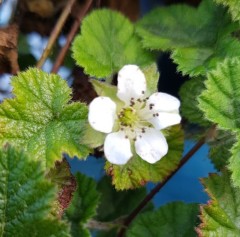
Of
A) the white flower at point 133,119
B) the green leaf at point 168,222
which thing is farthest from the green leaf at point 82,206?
the white flower at point 133,119

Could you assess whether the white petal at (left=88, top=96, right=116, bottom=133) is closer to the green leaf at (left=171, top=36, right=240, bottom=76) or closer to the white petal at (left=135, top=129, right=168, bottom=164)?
the white petal at (left=135, top=129, right=168, bottom=164)

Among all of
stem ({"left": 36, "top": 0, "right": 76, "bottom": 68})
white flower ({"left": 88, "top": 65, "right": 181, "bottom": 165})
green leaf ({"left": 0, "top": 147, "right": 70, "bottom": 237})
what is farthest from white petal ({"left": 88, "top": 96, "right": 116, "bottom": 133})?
stem ({"left": 36, "top": 0, "right": 76, "bottom": 68})

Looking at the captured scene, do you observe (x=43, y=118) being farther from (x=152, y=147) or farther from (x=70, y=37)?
(x=70, y=37)

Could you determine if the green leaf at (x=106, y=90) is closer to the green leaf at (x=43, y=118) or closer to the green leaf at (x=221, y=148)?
the green leaf at (x=43, y=118)

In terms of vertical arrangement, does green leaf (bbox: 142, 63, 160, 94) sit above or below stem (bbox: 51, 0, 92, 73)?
below

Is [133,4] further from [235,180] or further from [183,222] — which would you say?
[235,180]

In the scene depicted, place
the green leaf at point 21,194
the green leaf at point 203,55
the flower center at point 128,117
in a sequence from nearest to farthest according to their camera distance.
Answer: the green leaf at point 21,194 < the flower center at point 128,117 < the green leaf at point 203,55

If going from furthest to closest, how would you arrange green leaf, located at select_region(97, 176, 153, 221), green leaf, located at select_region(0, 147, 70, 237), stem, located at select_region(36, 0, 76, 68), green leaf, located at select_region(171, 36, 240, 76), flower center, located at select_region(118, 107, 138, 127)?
green leaf, located at select_region(97, 176, 153, 221)
stem, located at select_region(36, 0, 76, 68)
green leaf, located at select_region(171, 36, 240, 76)
flower center, located at select_region(118, 107, 138, 127)
green leaf, located at select_region(0, 147, 70, 237)

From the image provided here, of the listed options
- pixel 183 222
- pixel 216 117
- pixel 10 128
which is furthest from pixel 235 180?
pixel 10 128
